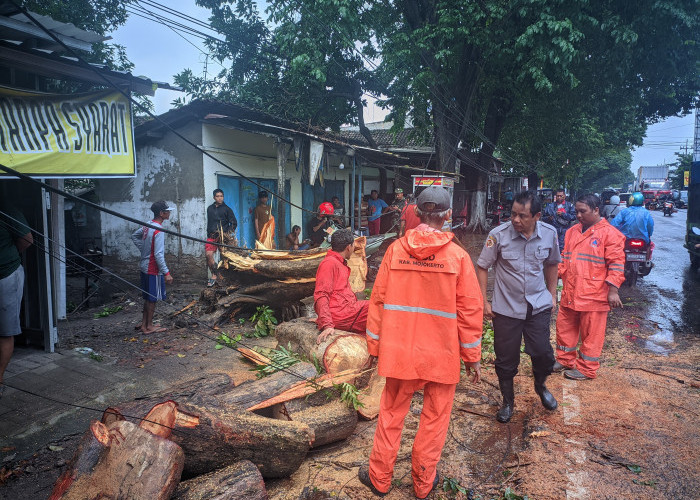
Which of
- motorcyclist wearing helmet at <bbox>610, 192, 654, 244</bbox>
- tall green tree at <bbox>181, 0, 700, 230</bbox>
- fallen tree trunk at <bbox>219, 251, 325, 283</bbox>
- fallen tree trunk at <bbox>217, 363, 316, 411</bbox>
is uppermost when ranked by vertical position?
tall green tree at <bbox>181, 0, 700, 230</bbox>

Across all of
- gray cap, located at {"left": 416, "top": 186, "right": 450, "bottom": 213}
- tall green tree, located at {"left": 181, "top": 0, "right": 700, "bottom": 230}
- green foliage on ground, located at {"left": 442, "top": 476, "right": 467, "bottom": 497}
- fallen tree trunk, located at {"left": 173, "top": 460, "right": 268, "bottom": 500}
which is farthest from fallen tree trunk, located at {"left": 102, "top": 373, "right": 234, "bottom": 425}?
tall green tree, located at {"left": 181, "top": 0, "right": 700, "bottom": 230}

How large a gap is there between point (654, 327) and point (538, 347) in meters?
3.96

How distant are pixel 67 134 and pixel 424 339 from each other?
13.3ft

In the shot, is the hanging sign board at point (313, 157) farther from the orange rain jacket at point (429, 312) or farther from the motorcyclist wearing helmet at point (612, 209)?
the orange rain jacket at point (429, 312)

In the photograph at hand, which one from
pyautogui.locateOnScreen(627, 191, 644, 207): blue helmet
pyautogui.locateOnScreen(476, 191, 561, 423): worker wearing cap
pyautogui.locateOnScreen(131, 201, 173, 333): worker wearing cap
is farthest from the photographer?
pyautogui.locateOnScreen(627, 191, 644, 207): blue helmet

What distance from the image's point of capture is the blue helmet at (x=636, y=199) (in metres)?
7.70

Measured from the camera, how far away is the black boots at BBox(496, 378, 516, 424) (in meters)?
3.70

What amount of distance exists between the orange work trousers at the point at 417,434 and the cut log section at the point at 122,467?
3.78 ft

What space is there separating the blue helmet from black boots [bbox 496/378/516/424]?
5.73m

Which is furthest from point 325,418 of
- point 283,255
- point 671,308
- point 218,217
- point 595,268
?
point 671,308

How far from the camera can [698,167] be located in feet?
34.3

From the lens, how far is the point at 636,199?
7793mm

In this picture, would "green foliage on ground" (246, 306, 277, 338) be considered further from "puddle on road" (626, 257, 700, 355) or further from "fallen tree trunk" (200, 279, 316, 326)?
"puddle on road" (626, 257, 700, 355)

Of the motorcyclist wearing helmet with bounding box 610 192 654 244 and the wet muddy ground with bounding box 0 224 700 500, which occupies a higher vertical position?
the motorcyclist wearing helmet with bounding box 610 192 654 244
